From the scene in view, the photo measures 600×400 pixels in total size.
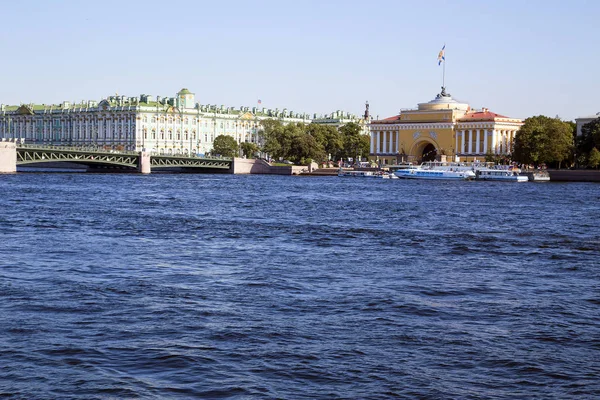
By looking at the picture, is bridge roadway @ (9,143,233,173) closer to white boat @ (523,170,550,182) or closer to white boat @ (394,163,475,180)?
white boat @ (394,163,475,180)

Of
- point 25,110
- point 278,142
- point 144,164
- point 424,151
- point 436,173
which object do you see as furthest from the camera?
point 25,110

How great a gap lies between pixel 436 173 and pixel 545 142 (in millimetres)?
8944

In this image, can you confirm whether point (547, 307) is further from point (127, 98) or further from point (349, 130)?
point (127, 98)

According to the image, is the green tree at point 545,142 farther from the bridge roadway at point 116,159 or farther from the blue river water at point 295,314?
the blue river water at point 295,314

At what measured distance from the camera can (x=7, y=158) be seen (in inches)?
2357

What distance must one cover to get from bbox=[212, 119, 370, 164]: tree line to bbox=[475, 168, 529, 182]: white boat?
15871 mm

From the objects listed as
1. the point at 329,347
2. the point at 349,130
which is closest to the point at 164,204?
the point at 329,347

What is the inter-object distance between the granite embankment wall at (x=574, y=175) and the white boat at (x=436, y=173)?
650 centimetres

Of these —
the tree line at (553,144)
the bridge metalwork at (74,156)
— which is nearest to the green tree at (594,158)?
the tree line at (553,144)

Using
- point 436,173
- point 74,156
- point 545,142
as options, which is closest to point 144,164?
point 74,156

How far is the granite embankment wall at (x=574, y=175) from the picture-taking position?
223 feet

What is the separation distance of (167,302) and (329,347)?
9.29ft

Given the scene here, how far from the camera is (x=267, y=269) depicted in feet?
49.1

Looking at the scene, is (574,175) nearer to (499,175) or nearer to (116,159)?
(499,175)
